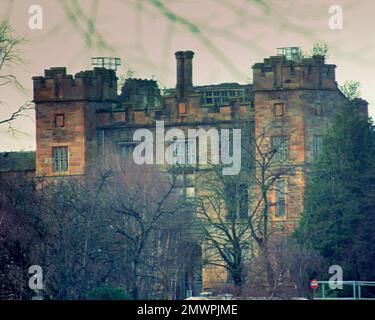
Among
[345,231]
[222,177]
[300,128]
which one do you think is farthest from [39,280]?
[300,128]

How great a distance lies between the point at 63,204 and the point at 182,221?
8.91 m

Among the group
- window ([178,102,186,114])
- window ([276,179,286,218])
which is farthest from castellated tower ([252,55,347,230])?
window ([178,102,186,114])

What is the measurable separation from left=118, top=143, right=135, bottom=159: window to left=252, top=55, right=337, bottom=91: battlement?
5821 mm

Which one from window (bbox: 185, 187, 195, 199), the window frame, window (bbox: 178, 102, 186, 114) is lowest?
window (bbox: 185, 187, 195, 199)

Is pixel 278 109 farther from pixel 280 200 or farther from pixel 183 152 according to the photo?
pixel 280 200

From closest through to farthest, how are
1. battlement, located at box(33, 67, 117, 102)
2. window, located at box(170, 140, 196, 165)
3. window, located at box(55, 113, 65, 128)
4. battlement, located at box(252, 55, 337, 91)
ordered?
battlement, located at box(252, 55, 337, 91)
window, located at box(170, 140, 196, 165)
battlement, located at box(33, 67, 117, 102)
window, located at box(55, 113, 65, 128)

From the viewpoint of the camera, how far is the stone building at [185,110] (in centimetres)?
6838

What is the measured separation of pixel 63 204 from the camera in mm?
51938

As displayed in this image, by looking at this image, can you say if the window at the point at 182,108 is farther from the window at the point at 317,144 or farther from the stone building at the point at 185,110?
the window at the point at 317,144

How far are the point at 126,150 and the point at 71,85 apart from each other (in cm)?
463

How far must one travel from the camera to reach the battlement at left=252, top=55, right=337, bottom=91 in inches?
2719

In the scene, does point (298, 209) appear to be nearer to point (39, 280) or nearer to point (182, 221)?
point (182, 221)

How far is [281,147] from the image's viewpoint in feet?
219

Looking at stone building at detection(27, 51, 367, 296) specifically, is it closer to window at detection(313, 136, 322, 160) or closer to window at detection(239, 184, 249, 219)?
window at detection(313, 136, 322, 160)
